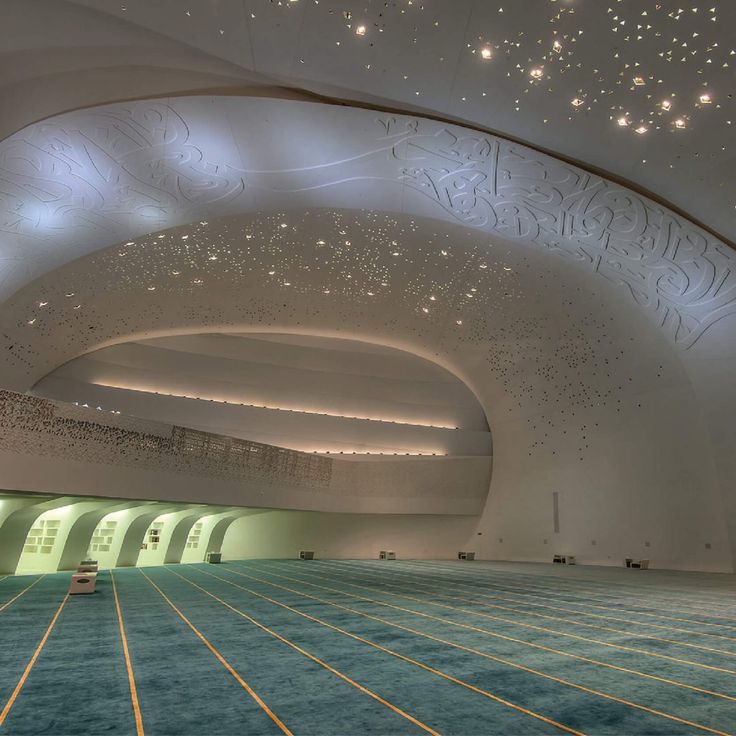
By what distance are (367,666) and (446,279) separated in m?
14.5

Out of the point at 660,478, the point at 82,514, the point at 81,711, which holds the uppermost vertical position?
the point at 660,478

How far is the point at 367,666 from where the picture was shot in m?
5.00

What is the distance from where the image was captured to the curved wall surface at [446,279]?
11.1 metres

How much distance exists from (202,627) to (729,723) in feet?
18.1

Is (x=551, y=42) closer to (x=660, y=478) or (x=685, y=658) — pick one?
(x=685, y=658)

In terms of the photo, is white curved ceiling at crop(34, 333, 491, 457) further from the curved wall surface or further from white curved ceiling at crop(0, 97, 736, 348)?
white curved ceiling at crop(0, 97, 736, 348)

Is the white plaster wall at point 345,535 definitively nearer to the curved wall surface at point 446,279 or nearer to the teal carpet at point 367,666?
the curved wall surface at point 446,279

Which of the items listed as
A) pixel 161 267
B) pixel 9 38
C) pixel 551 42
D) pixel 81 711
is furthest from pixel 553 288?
pixel 81 711

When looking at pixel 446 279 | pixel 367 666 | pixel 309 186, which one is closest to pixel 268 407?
pixel 446 279

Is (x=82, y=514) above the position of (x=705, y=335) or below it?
below

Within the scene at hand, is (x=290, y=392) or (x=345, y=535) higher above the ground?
(x=290, y=392)

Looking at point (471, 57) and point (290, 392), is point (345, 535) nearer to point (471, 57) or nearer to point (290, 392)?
point (290, 392)

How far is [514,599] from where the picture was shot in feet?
32.9

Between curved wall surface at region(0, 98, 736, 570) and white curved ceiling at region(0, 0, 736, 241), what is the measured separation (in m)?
0.90
